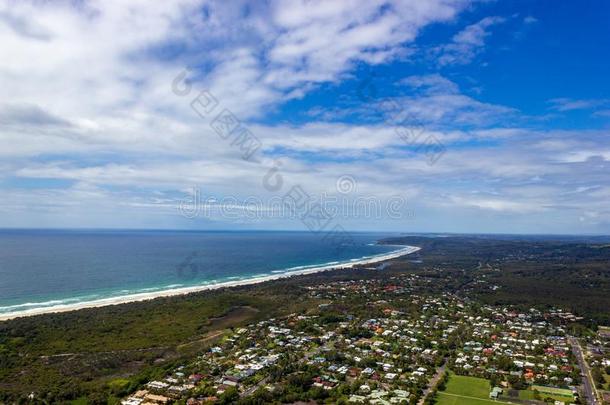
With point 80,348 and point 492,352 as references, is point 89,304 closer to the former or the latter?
point 80,348

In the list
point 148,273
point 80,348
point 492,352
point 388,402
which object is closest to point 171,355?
point 80,348

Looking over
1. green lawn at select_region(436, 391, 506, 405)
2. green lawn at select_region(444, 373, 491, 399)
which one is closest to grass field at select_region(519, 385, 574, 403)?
green lawn at select_region(444, 373, 491, 399)

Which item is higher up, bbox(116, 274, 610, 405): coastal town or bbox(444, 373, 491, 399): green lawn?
bbox(116, 274, 610, 405): coastal town

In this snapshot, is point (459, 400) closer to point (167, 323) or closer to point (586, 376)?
point (586, 376)

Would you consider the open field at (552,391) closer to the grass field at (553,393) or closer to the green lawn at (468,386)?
the grass field at (553,393)

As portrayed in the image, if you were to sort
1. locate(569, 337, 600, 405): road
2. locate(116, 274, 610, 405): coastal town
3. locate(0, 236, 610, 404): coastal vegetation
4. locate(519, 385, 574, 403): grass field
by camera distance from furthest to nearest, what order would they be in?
locate(0, 236, 610, 404): coastal vegetation → locate(569, 337, 600, 405): road → locate(519, 385, 574, 403): grass field → locate(116, 274, 610, 405): coastal town

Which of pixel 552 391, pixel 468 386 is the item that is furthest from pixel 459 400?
pixel 552 391

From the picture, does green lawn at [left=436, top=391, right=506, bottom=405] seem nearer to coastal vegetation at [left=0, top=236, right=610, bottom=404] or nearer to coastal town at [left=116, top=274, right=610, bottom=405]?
coastal town at [left=116, top=274, right=610, bottom=405]
